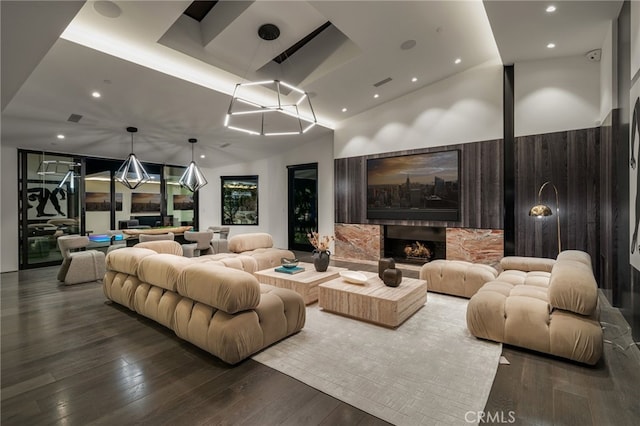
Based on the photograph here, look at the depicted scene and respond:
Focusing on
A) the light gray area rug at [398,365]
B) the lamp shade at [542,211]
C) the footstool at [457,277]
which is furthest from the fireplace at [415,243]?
the light gray area rug at [398,365]

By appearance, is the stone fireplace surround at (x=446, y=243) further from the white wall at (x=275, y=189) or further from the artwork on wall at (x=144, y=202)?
the artwork on wall at (x=144, y=202)

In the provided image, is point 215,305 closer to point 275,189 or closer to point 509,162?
point 509,162

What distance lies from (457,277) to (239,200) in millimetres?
8348

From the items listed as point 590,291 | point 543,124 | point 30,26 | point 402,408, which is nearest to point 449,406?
point 402,408

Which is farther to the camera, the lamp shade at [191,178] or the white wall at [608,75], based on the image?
the lamp shade at [191,178]

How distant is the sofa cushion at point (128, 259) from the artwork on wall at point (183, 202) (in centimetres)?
632

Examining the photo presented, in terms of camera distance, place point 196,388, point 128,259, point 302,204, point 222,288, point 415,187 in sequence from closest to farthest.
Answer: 1. point 196,388
2. point 222,288
3. point 128,259
4. point 415,187
5. point 302,204

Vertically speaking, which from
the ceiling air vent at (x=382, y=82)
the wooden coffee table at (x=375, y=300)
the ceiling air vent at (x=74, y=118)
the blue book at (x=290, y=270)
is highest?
the ceiling air vent at (x=382, y=82)

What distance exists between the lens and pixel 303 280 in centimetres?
429

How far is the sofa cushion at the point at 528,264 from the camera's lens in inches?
168

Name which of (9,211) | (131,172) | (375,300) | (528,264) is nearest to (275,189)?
(131,172)

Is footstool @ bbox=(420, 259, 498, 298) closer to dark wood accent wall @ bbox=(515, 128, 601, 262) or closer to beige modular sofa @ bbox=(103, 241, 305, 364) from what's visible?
dark wood accent wall @ bbox=(515, 128, 601, 262)

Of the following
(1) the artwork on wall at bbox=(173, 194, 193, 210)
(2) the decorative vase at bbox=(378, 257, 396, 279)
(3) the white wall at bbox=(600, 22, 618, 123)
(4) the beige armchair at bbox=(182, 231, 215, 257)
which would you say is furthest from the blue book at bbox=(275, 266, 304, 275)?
(1) the artwork on wall at bbox=(173, 194, 193, 210)

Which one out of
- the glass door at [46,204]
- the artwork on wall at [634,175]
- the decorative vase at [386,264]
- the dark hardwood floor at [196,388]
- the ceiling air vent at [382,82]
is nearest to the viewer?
the dark hardwood floor at [196,388]
